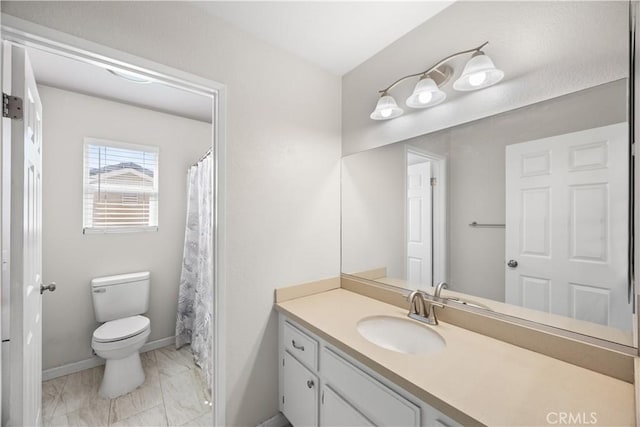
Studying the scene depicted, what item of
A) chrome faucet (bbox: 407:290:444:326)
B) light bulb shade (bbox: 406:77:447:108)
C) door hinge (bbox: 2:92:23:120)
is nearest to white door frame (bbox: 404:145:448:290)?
chrome faucet (bbox: 407:290:444:326)

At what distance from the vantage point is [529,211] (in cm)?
107

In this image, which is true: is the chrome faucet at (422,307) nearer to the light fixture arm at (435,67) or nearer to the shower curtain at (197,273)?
the light fixture arm at (435,67)

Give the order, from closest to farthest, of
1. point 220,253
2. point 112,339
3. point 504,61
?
point 504,61
point 220,253
point 112,339

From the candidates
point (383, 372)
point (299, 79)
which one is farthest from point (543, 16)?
point (383, 372)

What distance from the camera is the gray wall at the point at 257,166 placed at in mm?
1247

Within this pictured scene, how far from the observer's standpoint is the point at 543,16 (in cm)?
103

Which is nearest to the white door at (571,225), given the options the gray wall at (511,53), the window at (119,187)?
the gray wall at (511,53)

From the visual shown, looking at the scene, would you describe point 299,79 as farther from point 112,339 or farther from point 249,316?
point 112,339

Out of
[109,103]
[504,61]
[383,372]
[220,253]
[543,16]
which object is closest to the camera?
[383,372]

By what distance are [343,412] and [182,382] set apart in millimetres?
1524

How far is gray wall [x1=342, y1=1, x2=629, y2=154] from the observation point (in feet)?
3.00

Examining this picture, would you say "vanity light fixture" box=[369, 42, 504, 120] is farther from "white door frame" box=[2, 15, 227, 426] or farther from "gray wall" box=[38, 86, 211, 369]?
"gray wall" box=[38, 86, 211, 369]

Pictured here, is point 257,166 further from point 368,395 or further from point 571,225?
point 571,225

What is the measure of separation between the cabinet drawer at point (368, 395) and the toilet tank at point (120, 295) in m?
1.88
